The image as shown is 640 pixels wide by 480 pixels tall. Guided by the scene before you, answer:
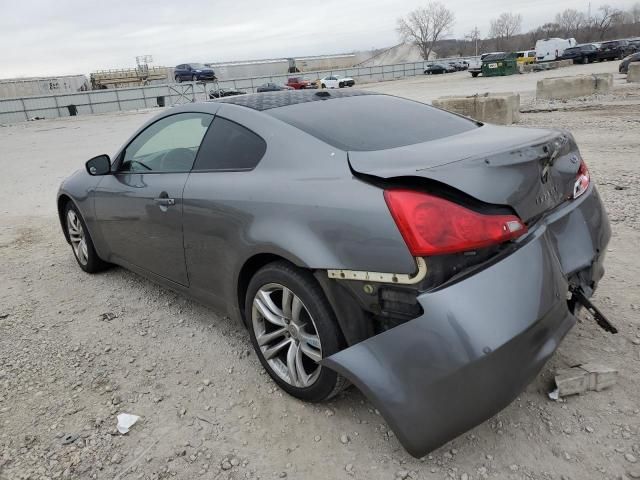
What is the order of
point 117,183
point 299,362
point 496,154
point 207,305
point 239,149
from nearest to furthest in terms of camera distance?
point 496,154 → point 299,362 → point 239,149 → point 207,305 → point 117,183

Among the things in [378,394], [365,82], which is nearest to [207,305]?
[378,394]

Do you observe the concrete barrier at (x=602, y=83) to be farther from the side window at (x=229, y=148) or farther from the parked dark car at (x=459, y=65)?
the parked dark car at (x=459, y=65)

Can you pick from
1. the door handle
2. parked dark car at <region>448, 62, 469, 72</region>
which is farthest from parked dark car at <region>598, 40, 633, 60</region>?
the door handle

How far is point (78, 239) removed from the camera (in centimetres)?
475

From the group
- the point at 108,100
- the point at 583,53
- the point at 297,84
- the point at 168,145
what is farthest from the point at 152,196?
the point at 583,53

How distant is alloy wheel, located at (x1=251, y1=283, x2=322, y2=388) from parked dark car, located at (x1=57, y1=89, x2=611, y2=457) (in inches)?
0.4

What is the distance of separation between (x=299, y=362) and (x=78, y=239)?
3.09m

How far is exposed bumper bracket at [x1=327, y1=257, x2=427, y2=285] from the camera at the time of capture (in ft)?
6.41

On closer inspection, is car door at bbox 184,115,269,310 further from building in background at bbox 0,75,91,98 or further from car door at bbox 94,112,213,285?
building in background at bbox 0,75,91,98

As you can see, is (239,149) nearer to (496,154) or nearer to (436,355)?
(496,154)

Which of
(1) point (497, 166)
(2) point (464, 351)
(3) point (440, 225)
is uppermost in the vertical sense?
(1) point (497, 166)

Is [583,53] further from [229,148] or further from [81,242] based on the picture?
[229,148]

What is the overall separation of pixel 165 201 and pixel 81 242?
1.88 m

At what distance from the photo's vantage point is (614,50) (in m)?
45.2
